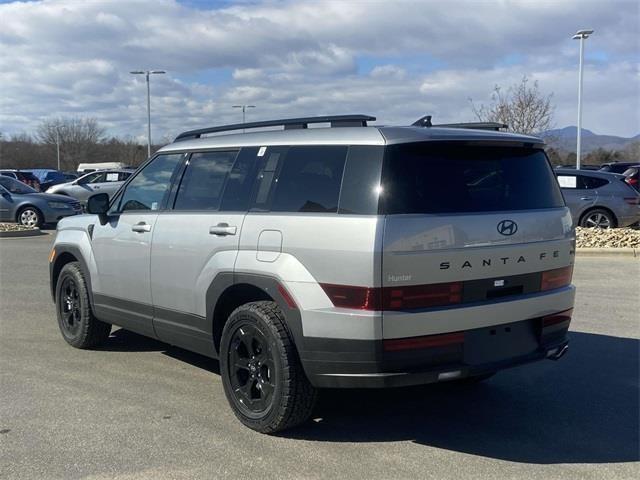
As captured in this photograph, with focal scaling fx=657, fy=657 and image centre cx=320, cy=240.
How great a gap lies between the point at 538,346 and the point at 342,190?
170 cm

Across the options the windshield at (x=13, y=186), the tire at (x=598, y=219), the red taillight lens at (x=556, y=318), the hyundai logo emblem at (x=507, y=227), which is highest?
the windshield at (x=13, y=186)

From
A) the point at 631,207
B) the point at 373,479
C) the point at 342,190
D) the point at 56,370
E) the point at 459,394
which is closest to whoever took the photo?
the point at 373,479

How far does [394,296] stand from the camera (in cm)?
365

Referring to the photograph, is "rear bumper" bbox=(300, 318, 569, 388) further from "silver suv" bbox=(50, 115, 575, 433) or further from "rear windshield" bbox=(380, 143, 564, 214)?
"rear windshield" bbox=(380, 143, 564, 214)

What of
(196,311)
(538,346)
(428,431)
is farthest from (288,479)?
(538,346)

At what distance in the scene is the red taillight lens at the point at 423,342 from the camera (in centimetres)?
367

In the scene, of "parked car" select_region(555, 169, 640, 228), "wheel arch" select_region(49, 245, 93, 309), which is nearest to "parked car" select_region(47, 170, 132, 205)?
"parked car" select_region(555, 169, 640, 228)

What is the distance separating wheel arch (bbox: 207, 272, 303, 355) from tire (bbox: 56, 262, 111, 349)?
2023mm

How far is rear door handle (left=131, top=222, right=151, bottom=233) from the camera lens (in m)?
5.31

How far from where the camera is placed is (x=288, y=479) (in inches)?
145

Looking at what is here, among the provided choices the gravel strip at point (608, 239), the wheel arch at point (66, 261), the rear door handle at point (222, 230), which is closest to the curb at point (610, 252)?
the gravel strip at point (608, 239)

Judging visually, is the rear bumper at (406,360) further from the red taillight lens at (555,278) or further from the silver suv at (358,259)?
the red taillight lens at (555,278)

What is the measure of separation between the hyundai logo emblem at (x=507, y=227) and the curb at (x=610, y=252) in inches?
361

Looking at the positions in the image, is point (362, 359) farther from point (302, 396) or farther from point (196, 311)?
point (196, 311)
